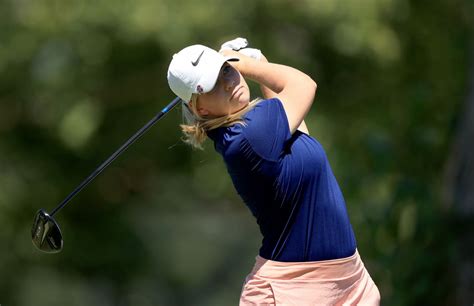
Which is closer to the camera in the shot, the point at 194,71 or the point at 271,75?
the point at 194,71

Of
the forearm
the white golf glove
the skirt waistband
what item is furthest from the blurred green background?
the forearm

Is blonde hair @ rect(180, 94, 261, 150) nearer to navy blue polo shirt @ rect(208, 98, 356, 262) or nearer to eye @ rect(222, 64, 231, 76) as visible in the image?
navy blue polo shirt @ rect(208, 98, 356, 262)

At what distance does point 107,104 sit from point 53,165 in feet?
3.81

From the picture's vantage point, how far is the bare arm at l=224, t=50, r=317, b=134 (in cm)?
409

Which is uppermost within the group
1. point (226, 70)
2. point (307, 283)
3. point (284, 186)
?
point (226, 70)

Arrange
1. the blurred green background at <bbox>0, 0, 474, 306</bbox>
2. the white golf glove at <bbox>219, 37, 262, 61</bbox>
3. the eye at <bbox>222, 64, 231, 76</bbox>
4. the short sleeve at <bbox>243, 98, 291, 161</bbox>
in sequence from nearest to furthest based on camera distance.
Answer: the short sleeve at <bbox>243, 98, 291, 161</bbox>
the eye at <bbox>222, 64, 231, 76</bbox>
the white golf glove at <bbox>219, 37, 262, 61</bbox>
the blurred green background at <bbox>0, 0, 474, 306</bbox>

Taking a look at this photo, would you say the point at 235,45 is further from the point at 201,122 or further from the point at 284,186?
the point at 284,186

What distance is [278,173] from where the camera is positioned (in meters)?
3.97

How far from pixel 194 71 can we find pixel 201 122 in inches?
8.0

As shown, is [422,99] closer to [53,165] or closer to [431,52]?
[431,52]

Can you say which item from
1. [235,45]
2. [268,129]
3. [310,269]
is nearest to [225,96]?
[268,129]

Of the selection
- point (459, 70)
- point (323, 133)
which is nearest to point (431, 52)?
point (459, 70)

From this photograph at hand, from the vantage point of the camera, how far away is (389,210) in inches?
328

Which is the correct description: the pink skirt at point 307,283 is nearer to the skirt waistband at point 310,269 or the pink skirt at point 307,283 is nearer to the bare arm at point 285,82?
the skirt waistband at point 310,269
